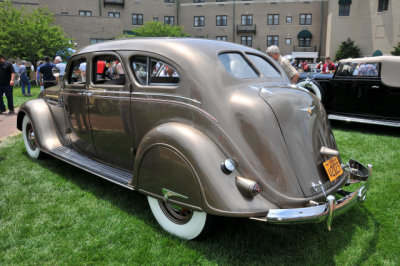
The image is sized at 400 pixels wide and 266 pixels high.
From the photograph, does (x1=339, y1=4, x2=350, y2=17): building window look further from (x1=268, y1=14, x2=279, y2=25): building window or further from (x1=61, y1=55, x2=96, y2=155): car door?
(x1=61, y1=55, x2=96, y2=155): car door

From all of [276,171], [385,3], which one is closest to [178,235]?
[276,171]

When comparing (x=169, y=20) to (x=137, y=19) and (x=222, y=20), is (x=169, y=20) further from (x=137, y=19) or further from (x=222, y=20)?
(x=222, y=20)

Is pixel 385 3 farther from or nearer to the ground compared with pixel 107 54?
farther from the ground

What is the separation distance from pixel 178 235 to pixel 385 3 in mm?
41635

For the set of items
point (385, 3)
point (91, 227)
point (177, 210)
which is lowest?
point (91, 227)

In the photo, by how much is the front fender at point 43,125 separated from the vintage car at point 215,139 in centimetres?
109

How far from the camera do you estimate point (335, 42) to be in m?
39.7

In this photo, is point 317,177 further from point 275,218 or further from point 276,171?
point 275,218

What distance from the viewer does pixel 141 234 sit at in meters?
3.01

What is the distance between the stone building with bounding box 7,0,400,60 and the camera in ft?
124

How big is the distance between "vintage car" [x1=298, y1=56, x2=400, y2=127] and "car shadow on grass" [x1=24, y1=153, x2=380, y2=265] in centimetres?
434

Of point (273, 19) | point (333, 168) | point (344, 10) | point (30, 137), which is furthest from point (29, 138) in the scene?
point (273, 19)

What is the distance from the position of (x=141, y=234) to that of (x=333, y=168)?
1.94m

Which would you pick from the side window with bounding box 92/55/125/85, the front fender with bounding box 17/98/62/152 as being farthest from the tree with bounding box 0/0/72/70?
the side window with bounding box 92/55/125/85
